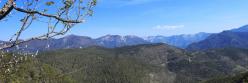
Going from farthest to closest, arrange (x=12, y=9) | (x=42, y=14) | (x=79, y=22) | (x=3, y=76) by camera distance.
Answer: (x=3, y=76), (x=79, y=22), (x=42, y=14), (x=12, y=9)

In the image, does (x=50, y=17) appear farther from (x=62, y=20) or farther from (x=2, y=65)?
(x=2, y=65)

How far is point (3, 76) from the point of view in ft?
35.3

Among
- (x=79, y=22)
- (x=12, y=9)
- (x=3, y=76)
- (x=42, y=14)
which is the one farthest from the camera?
(x=3, y=76)

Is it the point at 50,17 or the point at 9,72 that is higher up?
the point at 50,17

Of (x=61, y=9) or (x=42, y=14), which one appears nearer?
(x=42, y=14)

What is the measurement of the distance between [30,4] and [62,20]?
2.63 feet

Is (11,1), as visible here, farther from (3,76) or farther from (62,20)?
(3,76)

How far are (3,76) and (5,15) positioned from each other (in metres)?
2.88

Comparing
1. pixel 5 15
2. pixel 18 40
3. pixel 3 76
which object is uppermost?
pixel 5 15

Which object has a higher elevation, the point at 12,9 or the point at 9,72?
the point at 12,9

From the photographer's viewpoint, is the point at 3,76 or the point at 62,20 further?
the point at 3,76

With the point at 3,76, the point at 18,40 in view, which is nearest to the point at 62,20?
the point at 18,40

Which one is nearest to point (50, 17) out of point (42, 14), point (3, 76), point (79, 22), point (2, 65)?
point (42, 14)

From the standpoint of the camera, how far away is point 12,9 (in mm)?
8203
